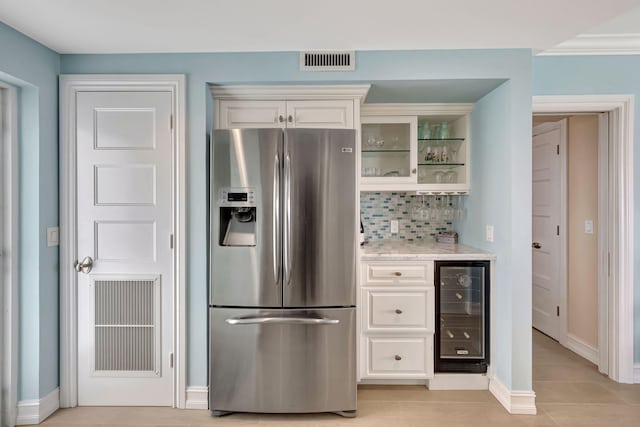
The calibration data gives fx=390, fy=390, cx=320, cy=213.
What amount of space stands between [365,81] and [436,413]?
87.4 inches

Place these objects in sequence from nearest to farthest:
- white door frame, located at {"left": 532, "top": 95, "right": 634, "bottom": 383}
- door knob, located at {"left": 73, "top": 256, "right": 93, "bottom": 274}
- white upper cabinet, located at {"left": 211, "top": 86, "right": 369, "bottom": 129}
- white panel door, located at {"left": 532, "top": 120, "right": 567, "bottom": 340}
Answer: door knob, located at {"left": 73, "top": 256, "right": 93, "bottom": 274} < white upper cabinet, located at {"left": 211, "top": 86, "right": 369, "bottom": 129} < white door frame, located at {"left": 532, "top": 95, "right": 634, "bottom": 383} < white panel door, located at {"left": 532, "top": 120, "right": 567, "bottom": 340}

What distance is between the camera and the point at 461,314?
2855 mm

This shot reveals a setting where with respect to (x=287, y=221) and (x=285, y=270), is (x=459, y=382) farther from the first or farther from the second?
(x=287, y=221)

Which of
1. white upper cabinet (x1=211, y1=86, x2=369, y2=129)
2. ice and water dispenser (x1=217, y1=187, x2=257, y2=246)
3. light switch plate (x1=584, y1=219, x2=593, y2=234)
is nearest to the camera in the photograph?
ice and water dispenser (x1=217, y1=187, x2=257, y2=246)

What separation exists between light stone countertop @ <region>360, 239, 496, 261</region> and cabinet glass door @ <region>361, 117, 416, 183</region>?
582mm

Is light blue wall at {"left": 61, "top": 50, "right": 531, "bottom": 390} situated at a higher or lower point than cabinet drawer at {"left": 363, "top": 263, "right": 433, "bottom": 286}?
higher

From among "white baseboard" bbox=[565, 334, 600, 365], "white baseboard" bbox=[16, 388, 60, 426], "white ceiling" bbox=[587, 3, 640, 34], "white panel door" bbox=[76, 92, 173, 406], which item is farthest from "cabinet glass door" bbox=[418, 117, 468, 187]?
"white baseboard" bbox=[16, 388, 60, 426]

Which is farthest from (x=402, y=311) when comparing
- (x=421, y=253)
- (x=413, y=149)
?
(x=413, y=149)

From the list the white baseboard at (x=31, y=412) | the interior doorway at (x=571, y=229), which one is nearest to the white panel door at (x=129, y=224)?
the white baseboard at (x=31, y=412)

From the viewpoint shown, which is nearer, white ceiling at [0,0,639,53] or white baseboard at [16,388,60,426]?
white ceiling at [0,0,639,53]

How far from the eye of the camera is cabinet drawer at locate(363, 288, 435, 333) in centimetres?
277

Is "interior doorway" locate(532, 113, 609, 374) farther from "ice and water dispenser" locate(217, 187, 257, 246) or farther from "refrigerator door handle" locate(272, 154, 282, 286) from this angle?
"ice and water dispenser" locate(217, 187, 257, 246)

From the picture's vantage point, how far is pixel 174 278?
258 centimetres

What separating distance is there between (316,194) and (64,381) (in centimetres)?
207
